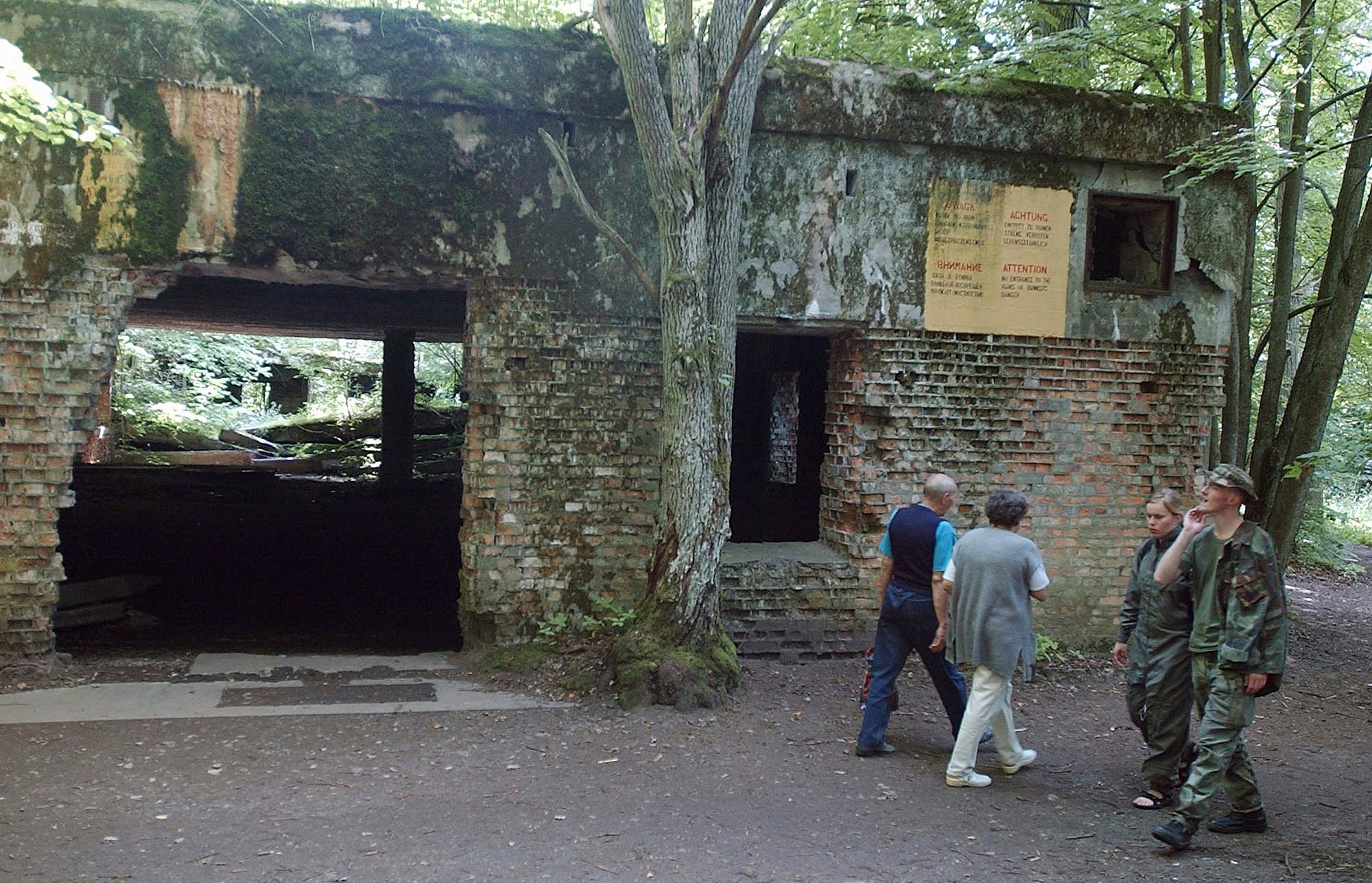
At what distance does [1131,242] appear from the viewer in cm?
819

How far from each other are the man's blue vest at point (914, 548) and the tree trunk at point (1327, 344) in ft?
17.1

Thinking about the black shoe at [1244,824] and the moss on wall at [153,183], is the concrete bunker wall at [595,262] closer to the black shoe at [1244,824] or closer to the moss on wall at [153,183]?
the moss on wall at [153,183]

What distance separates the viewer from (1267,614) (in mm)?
4461

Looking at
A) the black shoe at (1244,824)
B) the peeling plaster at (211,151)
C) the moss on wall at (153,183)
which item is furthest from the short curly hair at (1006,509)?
the moss on wall at (153,183)

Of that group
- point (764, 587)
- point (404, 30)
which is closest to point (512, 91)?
point (404, 30)

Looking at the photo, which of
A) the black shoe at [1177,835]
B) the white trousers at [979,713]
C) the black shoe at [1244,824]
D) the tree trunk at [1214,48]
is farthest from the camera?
the tree trunk at [1214,48]

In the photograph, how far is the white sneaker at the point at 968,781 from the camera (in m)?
5.17

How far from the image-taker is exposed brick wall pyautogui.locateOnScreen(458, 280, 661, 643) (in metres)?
6.91

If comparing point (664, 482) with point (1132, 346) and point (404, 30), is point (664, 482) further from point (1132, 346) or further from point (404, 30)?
point (1132, 346)

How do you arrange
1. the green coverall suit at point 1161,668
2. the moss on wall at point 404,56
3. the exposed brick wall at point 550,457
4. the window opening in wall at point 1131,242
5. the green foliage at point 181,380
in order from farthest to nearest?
the green foliage at point 181,380 → the window opening in wall at point 1131,242 → the exposed brick wall at point 550,457 → the moss on wall at point 404,56 → the green coverall suit at point 1161,668

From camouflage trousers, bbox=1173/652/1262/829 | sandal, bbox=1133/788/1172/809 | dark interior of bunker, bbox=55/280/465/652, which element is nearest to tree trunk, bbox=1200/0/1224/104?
camouflage trousers, bbox=1173/652/1262/829

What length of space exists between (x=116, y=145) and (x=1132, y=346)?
24.9 ft

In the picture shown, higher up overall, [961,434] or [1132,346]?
[1132,346]

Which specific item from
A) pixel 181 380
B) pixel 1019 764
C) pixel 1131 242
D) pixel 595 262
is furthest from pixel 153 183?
pixel 181 380
